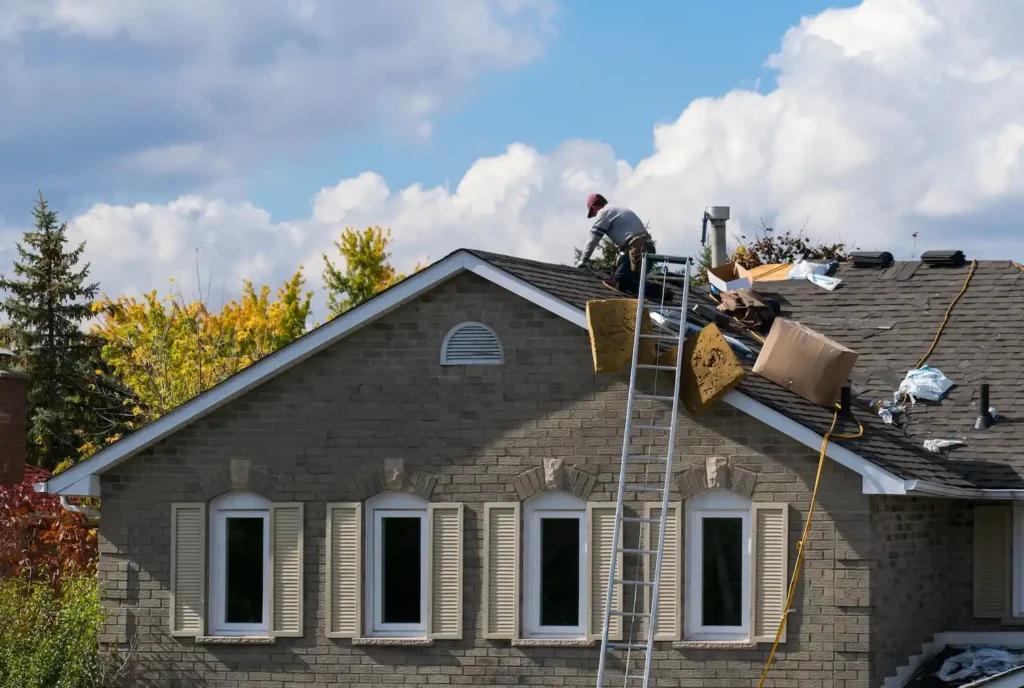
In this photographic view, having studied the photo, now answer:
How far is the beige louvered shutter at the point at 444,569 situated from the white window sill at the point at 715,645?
7.78 ft

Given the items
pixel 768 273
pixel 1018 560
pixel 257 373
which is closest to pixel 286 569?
pixel 257 373

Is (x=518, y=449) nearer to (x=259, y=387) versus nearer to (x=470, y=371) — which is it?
(x=470, y=371)

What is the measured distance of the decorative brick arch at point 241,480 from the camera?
17219 millimetres

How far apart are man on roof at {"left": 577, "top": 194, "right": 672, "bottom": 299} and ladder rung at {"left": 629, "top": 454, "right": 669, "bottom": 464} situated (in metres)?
2.72

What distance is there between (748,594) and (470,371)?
12.3ft

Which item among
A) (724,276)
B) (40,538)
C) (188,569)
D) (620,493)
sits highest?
(724,276)

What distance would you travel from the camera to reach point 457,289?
1694 centimetres

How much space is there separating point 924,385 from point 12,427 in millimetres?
15547

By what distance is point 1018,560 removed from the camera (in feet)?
58.6

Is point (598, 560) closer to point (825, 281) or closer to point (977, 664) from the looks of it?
point (977, 664)

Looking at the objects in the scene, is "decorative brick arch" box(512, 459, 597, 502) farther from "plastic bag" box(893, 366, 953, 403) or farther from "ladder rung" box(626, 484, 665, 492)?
"plastic bag" box(893, 366, 953, 403)

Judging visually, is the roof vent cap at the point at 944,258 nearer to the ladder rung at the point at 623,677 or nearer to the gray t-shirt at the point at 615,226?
the gray t-shirt at the point at 615,226

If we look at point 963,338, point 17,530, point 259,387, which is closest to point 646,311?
point 259,387

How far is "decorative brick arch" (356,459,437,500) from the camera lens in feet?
55.6
